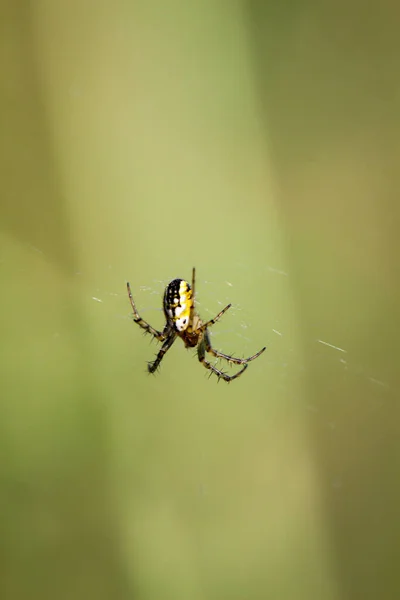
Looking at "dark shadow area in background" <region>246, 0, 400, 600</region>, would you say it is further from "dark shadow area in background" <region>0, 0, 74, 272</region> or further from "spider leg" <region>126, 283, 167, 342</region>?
"dark shadow area in background" <region>0, 0, 74, 272</region>

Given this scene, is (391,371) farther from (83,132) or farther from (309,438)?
(83,132)

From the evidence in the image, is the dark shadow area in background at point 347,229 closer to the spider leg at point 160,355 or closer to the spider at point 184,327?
the spider at point 184,327

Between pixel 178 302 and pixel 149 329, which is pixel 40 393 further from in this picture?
pixel 178 302

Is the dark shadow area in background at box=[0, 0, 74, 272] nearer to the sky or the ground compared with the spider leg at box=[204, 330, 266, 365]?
nearer to the sky

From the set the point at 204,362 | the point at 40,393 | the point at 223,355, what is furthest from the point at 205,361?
the point at 40,393

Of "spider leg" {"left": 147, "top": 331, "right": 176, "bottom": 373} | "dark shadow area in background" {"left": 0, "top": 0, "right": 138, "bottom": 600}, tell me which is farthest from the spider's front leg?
"dark shadow area in background" {"left": 0, "top": 0, "right": 138, "bottom": 600}

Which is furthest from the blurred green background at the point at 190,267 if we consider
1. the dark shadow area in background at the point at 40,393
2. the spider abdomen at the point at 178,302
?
the spider abdomen at the point at 178,302

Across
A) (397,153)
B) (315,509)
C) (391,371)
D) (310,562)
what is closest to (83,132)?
(397,153)
